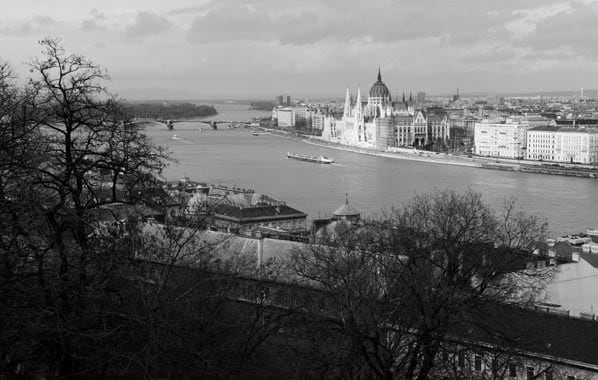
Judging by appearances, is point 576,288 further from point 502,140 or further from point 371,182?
point 502,140

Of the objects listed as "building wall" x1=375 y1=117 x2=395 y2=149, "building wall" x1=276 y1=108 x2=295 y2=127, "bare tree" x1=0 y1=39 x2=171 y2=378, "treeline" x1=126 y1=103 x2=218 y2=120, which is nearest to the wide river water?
"building wall" x1=375 y1=117 x2=395 y2=149

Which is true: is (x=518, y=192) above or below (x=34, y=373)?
below

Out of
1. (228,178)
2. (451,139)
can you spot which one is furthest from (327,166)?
(451,139)

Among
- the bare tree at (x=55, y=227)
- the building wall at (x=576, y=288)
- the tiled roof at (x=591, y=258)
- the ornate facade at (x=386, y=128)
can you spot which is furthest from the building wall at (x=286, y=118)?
the bare tree at (x=55, y=227)

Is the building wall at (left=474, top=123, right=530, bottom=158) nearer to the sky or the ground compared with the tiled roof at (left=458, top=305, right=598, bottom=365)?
nearer to the ground

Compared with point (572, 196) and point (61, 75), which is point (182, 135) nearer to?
point (572, 196)

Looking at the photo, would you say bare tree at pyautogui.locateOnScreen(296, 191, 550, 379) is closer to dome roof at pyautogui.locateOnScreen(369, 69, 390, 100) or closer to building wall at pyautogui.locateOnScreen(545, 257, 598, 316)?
building wall at pyautogui.locateOnScreen(545, 257, 598, 316)
